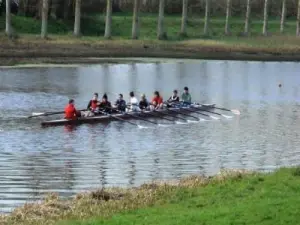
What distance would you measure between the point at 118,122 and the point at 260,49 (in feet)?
158

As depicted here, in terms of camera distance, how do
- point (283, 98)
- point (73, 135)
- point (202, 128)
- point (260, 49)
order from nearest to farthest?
point (73, 135) < point (202, 128) < point (283, 98) < point (260, 49)

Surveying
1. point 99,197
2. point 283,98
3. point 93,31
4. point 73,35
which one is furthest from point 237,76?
point 99,197

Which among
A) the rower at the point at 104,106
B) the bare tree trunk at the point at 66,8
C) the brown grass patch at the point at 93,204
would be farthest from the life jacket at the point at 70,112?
the bare tree trunk at the point at 66,8

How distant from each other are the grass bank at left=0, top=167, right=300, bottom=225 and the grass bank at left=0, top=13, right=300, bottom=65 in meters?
45.7

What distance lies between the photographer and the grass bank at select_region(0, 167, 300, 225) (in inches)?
534

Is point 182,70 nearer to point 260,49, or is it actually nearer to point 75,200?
point 260,49

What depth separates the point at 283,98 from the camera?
49312mm

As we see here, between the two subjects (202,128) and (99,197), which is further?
(202,128)

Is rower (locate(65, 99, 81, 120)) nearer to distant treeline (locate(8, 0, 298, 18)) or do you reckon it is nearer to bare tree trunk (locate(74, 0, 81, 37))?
bare tree trunk (locate(74, 0, 81, 37))

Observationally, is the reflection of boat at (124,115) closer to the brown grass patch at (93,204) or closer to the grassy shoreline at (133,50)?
the brown grass patch at (93,204)

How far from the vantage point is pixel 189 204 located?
51.6 ft

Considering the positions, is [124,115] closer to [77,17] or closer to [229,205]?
[229,205]

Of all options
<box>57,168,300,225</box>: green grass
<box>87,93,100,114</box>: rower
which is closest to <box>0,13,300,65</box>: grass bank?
<box>87,93,100,114</box>: rower

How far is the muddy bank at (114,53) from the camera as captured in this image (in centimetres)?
6638
